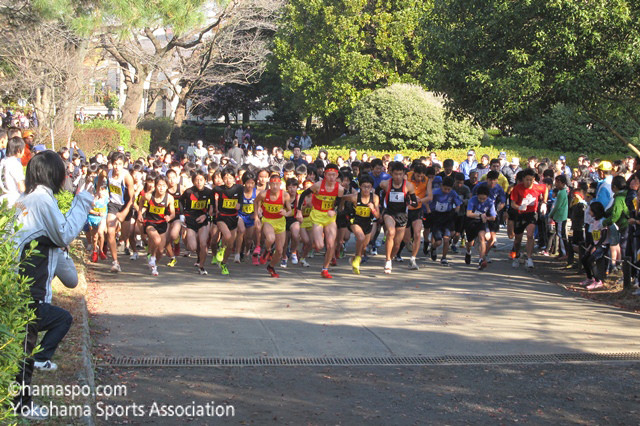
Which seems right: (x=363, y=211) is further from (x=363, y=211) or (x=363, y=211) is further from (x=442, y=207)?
(x=442, y=207)

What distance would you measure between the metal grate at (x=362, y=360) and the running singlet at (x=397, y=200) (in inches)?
193

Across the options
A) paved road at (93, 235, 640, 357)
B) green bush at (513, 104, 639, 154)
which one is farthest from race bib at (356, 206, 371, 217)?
green bush at (513, 104, 639, 154)

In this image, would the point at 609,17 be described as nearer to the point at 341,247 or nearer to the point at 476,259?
the point at 476,259

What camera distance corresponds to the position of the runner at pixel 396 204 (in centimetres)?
1224

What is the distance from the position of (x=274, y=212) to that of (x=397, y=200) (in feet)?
7.16

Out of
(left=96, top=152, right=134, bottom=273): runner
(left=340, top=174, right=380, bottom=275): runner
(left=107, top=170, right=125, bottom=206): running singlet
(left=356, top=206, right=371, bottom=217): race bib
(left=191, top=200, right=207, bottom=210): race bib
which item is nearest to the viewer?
(left=191, top=200, right=207, bottom=210): race bib

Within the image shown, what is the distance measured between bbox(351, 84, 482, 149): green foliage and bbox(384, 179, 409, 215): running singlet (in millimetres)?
15765

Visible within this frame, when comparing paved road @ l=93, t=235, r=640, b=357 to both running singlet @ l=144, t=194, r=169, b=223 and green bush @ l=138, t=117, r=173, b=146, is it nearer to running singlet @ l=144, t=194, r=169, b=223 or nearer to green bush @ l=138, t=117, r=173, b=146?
running singlet @ l=144, t=194, r=169, b=223

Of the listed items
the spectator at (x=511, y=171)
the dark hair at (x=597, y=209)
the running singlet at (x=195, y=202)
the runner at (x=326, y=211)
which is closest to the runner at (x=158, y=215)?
the running singlet at (x=195, y=202)

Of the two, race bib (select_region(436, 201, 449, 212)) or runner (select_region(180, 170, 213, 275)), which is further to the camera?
race bib (select_region(436, 201, 449, 212))

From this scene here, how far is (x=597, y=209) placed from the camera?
11.0m

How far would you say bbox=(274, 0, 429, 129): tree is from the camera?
103 ft

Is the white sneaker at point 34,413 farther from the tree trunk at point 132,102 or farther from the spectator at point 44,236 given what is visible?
the tree trunk at point 132,102

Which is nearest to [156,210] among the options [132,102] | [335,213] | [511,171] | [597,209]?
[335,213]
